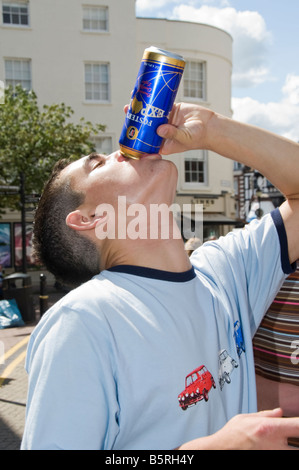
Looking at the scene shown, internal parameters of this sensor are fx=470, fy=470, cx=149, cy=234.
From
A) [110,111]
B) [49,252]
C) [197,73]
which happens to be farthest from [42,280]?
[197,73]

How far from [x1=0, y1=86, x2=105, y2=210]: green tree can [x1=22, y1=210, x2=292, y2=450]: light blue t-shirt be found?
13644 millimetres

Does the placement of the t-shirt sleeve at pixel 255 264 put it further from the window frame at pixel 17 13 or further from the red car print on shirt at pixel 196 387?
the window frame at pixel 17 13

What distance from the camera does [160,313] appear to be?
132cm

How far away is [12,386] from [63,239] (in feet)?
16.6

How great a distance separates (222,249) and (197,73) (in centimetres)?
2055

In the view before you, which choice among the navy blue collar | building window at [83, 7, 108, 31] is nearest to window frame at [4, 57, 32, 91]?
building window at [83, 7, 108, 31]

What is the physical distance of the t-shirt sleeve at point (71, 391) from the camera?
1078mm

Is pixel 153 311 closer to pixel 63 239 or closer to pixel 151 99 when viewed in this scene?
pixel 63 239

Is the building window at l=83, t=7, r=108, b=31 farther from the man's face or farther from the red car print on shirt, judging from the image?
the red car print on shirt

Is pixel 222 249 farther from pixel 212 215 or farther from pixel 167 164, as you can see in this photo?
pixel 212 215

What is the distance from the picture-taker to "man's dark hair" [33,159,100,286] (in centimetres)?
162
